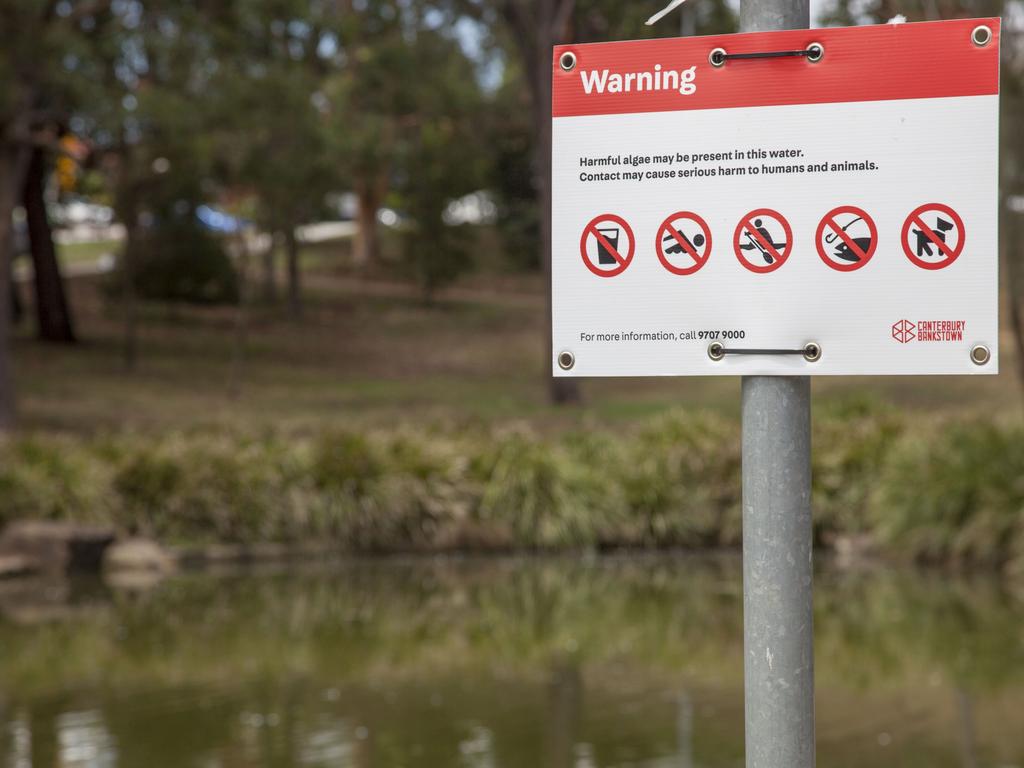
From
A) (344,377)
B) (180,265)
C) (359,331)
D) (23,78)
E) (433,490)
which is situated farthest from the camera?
(359,331)

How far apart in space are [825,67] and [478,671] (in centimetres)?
682

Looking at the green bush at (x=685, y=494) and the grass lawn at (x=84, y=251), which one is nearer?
the green bush at (x=685, y=494)

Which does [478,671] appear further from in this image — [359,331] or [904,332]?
[359,331]

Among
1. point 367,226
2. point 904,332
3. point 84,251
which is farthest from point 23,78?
point 84,251

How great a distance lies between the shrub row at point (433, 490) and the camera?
1364 centimetres

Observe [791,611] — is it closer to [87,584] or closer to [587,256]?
[587,256]

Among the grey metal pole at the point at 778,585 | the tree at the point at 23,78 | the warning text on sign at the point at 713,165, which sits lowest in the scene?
the grey metal pole at the point at 778,585

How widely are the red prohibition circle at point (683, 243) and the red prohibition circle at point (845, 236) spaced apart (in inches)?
6.7

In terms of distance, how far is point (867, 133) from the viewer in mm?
2197

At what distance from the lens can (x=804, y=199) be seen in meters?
2.21

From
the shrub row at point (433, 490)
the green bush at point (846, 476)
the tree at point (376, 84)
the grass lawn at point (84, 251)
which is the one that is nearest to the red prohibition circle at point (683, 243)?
the shrub row at point (433, 490)

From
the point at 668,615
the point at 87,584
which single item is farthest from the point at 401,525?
the point at 668,615

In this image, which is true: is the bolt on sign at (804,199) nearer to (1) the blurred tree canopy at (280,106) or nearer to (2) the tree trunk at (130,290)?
(1) the blurred tree canopy at (280,106)

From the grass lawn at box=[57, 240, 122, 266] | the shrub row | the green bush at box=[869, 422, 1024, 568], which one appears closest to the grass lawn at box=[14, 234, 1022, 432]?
the shrub row
